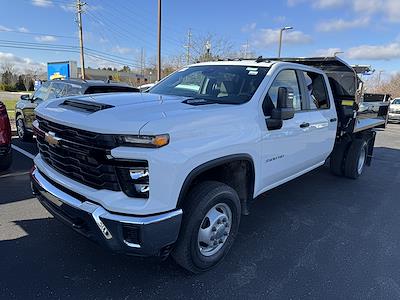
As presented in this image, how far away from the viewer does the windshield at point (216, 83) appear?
11.5 feet

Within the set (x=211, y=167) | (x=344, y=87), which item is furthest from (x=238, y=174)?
(x=344, y=87)

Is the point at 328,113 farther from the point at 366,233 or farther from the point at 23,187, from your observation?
the point at 23,187

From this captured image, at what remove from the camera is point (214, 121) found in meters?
2.78

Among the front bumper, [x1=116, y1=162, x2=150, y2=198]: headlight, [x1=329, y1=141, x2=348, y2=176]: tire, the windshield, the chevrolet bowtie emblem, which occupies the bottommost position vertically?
[x1=329, y1=141, x2=348, y2=176]: tire

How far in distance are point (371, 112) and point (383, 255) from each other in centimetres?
412

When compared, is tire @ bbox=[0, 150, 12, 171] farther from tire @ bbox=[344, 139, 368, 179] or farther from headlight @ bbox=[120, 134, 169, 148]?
tire @ bbox=[344, 139, 368, 179]

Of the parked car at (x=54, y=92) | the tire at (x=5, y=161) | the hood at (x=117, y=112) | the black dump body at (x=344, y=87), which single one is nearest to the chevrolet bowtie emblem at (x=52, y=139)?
the hood at (x=117, y=112)

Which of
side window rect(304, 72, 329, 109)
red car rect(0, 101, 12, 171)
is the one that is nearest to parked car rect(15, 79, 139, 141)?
red car rect(0, 101, 12, 171)

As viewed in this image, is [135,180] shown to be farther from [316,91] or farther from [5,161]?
[5,161]

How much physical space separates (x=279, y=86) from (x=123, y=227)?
2385 mm

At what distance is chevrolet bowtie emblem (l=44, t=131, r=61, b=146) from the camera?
276cm

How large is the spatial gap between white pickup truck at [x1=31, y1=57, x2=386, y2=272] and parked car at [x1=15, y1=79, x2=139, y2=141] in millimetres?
3237

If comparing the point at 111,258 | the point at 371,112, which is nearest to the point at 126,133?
the point at 111,258

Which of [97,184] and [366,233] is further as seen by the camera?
[366,233]
